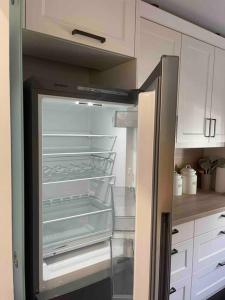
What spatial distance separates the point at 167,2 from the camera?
154 centimetres

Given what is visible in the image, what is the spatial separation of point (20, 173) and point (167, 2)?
58.5 inches

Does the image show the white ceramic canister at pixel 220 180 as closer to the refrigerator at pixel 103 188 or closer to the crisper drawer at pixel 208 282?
the crisper drawer at pixel 208 282

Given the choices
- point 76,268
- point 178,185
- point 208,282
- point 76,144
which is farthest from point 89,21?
point 208,282

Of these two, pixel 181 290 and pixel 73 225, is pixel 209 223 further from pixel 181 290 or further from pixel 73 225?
pixel 73 225

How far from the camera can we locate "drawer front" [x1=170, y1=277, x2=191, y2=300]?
1571 millimetres

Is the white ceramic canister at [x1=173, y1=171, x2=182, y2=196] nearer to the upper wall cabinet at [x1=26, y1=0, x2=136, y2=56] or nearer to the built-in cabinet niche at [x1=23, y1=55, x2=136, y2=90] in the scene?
the built-in cabinet niche at [x1=23, y1=55, x2=136, y2=90]

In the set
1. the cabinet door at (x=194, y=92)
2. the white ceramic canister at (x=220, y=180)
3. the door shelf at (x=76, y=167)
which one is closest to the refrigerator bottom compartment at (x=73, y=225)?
the door shelf at (x=76, y=167)

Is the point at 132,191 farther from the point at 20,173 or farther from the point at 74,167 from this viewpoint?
the point at 20,173

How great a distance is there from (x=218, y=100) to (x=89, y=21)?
1355 millimetres

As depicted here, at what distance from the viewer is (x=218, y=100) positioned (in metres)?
1.99

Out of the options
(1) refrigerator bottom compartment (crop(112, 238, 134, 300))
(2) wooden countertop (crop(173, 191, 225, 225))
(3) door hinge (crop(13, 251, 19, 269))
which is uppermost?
(3) door hinge (crop(13, 251, 19, 269))


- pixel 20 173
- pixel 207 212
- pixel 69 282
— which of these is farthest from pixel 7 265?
pixel 207 212

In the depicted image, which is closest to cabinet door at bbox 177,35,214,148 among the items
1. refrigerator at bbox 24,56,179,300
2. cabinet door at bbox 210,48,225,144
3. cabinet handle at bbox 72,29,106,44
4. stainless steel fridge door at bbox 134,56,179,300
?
cabinet door at bbox 210,48,225,144

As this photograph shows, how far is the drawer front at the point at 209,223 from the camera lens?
1.67 meters
